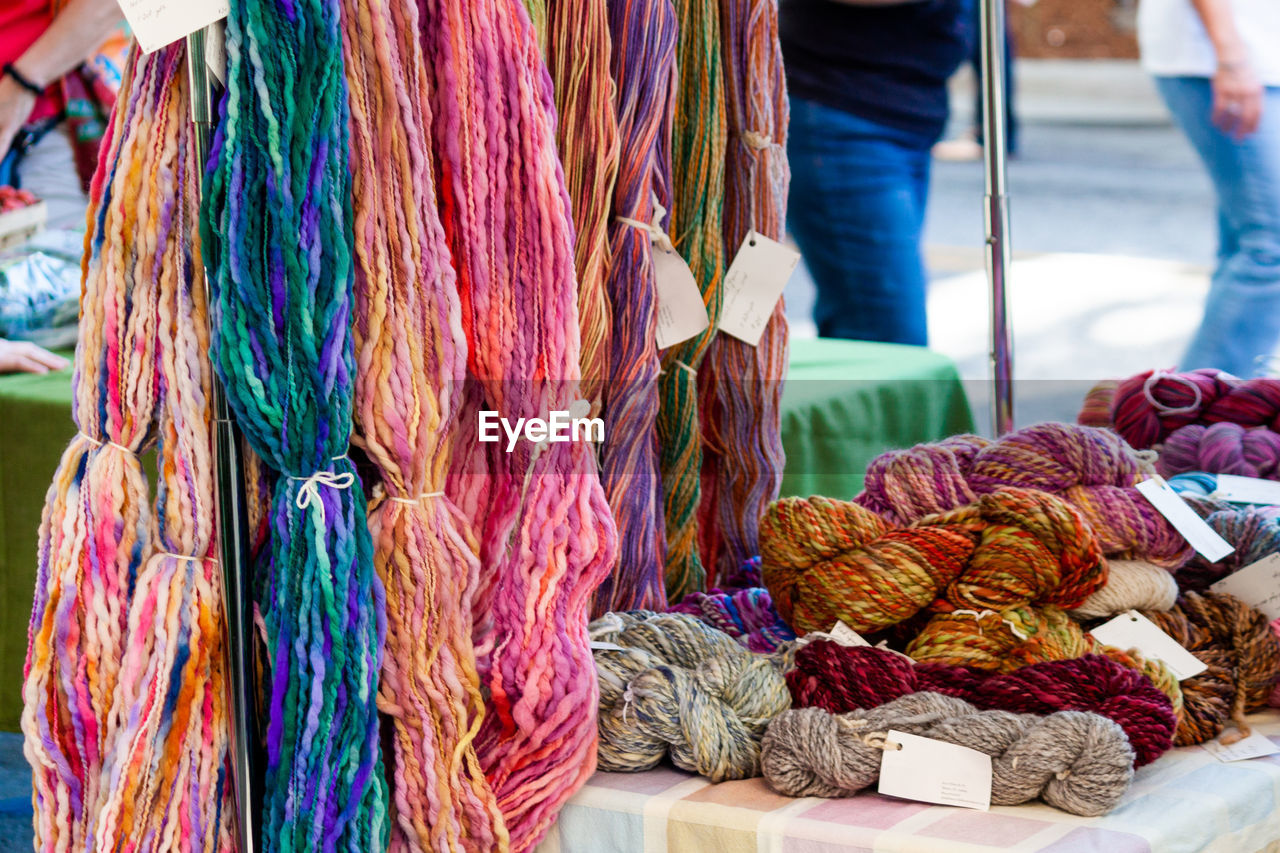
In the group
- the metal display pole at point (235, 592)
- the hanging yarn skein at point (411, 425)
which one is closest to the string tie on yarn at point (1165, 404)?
the hanging yarn skein at point (411, 425)

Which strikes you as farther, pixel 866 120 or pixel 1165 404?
pixel 866 120

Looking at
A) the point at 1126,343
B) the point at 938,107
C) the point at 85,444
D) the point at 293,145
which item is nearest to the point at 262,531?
the point at 85,444

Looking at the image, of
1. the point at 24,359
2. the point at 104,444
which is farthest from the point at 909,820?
the point at 24,359

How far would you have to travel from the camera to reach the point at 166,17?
3.22 feet

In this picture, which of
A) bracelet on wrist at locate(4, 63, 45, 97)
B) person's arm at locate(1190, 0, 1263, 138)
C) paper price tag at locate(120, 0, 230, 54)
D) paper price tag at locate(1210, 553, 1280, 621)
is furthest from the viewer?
person's arm at locate(1190, 0, 1263, 138)

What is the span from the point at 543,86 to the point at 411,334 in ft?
0.79

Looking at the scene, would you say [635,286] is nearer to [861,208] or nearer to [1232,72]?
[861,208]

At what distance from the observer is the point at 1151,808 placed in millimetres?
1071

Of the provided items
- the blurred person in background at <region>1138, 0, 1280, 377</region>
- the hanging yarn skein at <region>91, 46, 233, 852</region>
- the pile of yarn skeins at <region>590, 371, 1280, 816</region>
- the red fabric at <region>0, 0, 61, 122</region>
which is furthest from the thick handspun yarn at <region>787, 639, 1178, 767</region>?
the red fabric at <region>0, 0, 61, 122</region>

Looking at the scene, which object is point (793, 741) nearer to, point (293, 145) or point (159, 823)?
point (159, 823)

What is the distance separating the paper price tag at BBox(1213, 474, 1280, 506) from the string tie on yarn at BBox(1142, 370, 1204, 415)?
11cm

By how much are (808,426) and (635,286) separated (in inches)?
25.3

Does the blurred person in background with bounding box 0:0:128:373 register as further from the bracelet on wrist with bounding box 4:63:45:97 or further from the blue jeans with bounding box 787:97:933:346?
the blue jeans with bounding box 787:97:933:346
